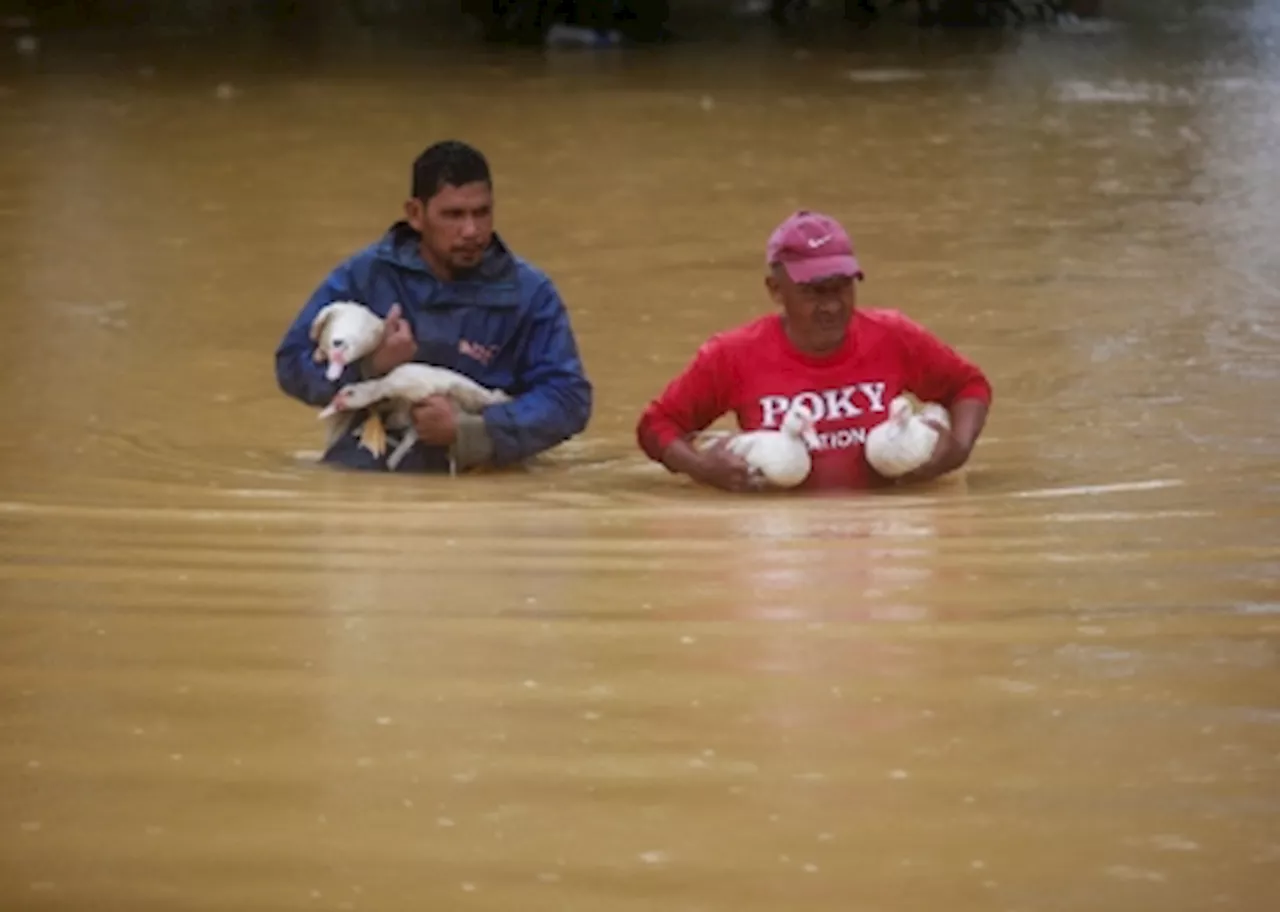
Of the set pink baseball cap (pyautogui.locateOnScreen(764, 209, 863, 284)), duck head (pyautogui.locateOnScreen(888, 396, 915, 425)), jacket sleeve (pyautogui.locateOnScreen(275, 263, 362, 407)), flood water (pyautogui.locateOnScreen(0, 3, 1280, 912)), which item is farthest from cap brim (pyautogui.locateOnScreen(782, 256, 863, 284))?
jacket sleeve (pyautogui.locateOnScreen(275, 263, 362, 407))

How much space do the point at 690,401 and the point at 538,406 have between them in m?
0.35

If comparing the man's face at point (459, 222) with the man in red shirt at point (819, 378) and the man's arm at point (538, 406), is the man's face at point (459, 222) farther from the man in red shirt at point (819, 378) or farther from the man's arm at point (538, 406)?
the man in red shirt at point (819, 378)

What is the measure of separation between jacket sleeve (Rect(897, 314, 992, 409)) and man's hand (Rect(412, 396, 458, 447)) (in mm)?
915

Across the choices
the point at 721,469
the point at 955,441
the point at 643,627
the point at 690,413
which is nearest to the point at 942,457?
the point at 955,441

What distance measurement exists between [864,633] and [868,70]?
44.1 feet

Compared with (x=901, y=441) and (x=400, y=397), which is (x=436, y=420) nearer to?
(x=400, y=397)

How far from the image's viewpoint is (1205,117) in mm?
13219

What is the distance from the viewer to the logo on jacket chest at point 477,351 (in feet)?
17.1

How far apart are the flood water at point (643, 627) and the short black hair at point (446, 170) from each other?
610 mm

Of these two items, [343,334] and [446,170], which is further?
[446,170]

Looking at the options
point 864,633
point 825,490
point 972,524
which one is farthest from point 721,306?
point 864,633

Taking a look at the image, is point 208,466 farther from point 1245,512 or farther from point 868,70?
point 868,70

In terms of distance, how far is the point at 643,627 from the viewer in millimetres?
3230

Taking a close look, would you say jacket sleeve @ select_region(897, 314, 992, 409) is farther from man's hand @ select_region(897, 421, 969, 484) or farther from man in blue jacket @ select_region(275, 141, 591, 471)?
man in blue jacket @ select_region(275, 141, 591, 471)
